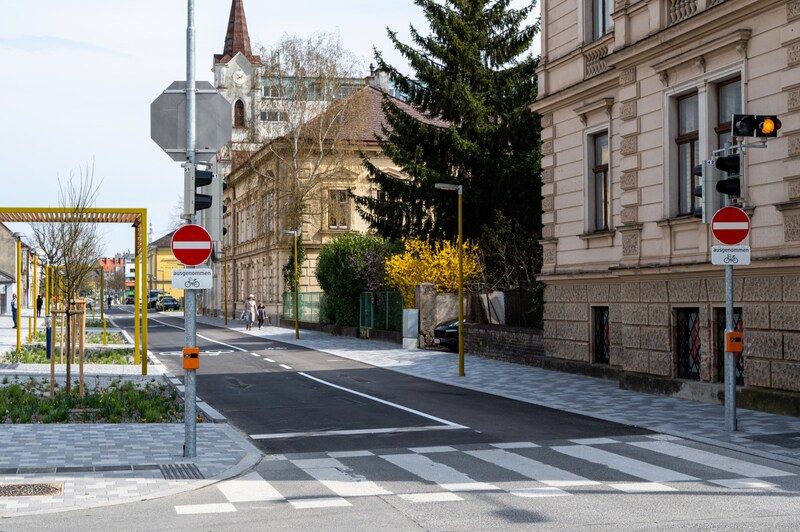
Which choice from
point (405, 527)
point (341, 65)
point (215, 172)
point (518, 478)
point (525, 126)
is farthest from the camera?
point (341, 65)

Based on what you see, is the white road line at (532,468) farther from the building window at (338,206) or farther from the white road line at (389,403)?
the building window at (338,206)

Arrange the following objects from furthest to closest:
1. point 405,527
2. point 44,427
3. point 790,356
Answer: point 790,356 < point 44,427 < point 405,527

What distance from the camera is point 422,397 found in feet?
60.2

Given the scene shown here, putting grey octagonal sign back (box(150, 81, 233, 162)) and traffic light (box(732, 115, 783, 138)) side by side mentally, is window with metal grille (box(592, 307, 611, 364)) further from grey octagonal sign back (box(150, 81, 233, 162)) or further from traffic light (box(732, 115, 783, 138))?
grey octagonal sign back (box(150, 81, 233, 162))

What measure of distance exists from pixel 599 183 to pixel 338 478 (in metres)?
14.2

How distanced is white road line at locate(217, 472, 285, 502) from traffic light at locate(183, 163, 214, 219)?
321 cm

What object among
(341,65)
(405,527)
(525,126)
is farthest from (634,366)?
(341,65)

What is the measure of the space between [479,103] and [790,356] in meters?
20.7

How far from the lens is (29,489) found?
9.17 m

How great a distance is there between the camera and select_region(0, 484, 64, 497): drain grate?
897 centimetres

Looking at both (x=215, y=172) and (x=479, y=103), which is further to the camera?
(x=479, y=103)

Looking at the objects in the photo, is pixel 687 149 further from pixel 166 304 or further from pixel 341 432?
pixel 166 304

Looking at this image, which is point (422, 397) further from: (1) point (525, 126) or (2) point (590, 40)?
(1) point (525, 126)

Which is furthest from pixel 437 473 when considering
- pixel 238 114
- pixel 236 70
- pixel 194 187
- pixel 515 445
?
pixel 236 70
